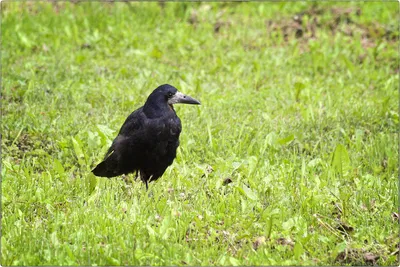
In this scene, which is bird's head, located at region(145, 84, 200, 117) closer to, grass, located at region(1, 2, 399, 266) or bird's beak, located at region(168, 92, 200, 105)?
bird's beak, located at region(168, 92, 200, 105)

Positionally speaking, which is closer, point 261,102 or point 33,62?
point 261,102

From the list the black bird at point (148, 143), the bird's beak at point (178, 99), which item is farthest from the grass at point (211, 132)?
the bird's beak at point (178, 99)

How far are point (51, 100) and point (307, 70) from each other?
3378 mm

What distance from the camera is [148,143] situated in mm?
5848

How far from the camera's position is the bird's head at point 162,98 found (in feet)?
19.6

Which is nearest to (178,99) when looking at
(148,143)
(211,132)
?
(148,143)

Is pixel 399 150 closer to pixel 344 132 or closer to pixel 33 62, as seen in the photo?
pixel 344 132

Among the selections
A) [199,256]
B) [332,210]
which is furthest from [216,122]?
[199,256]

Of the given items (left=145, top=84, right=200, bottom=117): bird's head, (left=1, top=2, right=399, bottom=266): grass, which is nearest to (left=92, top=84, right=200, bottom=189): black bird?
(left=145, top=84, right=200, bottom=117): bird's head

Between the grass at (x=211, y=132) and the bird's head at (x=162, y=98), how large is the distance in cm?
58

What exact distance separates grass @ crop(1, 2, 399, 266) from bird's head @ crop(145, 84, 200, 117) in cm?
58

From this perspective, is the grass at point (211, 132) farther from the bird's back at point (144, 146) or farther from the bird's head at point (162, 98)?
the bird's head at point (162, 98)

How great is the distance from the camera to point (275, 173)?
245 inches

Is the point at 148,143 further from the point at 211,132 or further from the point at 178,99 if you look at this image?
the point at 211,132
